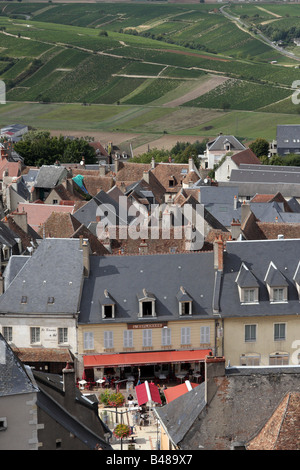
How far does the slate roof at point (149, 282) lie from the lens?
182 ft

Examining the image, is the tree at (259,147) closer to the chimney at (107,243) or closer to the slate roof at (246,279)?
the chimney at (107,243)

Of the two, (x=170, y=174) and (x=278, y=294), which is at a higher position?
(x=278, y=294)

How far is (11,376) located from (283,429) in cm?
981

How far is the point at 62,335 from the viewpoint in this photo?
55.2 m

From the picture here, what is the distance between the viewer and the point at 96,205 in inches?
3310

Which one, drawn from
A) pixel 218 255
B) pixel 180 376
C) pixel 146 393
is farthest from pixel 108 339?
pixel 218 255

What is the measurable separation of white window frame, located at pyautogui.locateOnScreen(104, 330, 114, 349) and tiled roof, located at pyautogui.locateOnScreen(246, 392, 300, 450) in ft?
62.8

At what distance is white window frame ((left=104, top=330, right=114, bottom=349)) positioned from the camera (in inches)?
2173

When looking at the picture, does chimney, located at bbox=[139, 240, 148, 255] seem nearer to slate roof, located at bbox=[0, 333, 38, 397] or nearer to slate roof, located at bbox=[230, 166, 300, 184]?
slate roof, located at bbox=[0, 333, 38, 397]

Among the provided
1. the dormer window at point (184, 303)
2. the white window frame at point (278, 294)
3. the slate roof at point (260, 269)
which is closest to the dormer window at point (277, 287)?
the white window frame at point (278, 294)

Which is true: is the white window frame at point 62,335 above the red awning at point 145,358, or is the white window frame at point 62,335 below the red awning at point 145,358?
above

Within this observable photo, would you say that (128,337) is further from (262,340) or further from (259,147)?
(259,147)

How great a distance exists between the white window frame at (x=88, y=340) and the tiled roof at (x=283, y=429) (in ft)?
63.9

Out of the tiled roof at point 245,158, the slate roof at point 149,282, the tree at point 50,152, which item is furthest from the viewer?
the tree at point 50,152
